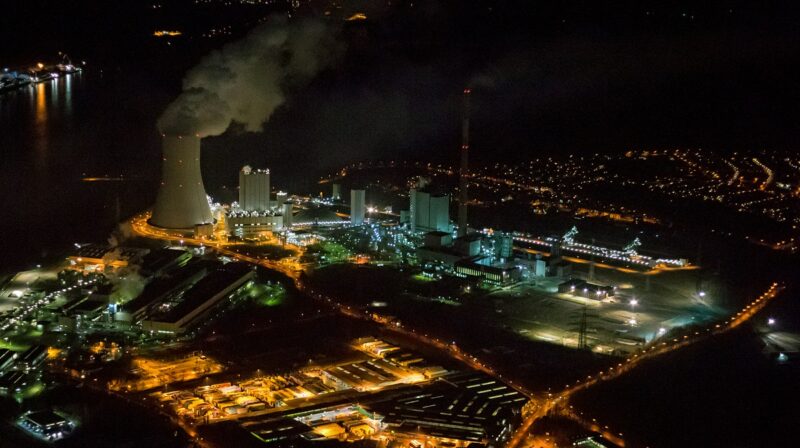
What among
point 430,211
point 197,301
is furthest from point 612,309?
point 197,301

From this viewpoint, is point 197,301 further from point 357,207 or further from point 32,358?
point 357,207

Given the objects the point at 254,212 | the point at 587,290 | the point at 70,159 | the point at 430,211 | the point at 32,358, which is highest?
the point at 70,159

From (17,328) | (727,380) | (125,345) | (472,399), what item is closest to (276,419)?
(472,399)

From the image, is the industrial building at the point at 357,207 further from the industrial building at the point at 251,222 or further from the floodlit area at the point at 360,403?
the floodlit area at the point at 360,403

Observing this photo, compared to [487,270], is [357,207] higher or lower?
higher

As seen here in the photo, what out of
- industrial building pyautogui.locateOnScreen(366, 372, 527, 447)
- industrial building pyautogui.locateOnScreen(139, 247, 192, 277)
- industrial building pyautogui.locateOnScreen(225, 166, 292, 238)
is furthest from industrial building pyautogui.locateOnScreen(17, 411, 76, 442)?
industrial building pyautogui.locateOnScreen(225, 166, 292, 238)

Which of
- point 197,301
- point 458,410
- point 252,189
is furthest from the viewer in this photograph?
point 252,189

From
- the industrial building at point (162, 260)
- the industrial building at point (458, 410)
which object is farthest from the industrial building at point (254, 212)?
the industrial building at point (458, 410)

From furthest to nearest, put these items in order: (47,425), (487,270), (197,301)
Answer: (487,270)
(197,301)
(47,425)
